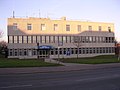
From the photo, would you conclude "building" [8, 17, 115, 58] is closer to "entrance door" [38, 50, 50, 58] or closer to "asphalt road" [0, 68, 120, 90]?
"entrance door" [38, 50, 50, 58]

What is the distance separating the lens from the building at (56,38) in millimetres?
60312

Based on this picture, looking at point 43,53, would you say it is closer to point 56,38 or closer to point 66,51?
point 56,38

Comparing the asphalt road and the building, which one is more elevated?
the building

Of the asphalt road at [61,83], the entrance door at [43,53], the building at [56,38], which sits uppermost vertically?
the building at [56,38]

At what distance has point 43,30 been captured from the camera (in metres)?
63.1

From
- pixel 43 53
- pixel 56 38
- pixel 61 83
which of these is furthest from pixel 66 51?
pixel 61 83

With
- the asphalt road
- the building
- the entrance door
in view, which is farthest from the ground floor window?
the asphalt road

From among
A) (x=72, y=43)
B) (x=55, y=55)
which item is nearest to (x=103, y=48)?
(x=72, y=43)

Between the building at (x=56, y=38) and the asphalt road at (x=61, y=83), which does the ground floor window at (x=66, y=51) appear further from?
the asphalt road at (x=61, y=83)

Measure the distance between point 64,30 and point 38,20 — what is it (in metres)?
7.68

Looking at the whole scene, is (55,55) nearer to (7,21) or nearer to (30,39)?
(30,39)

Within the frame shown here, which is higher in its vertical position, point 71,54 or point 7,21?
point 7,21

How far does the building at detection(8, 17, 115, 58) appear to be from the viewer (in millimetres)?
60312

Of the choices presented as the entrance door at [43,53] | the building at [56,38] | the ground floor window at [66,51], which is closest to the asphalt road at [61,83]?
the ground floor window at [66,51]
